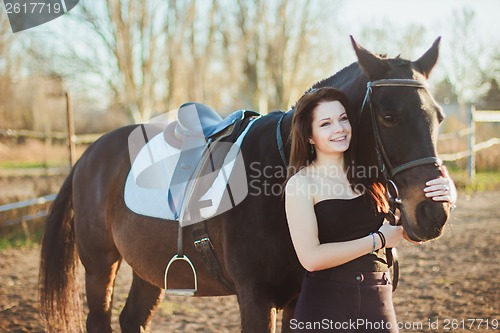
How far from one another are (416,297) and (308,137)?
3100 millimetres

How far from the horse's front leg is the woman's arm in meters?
0.40

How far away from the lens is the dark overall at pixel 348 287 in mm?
1687

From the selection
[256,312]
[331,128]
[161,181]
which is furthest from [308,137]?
[161,181]

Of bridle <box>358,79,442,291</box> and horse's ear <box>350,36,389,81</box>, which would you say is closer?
bridle <box>358,79,442,291</box>

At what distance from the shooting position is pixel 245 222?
210 cm

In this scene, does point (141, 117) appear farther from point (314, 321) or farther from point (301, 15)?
point (314, 321)

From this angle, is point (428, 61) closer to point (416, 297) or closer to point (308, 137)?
point (308, 137)

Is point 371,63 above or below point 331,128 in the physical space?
above

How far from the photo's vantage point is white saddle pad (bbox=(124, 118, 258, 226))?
7.25 ft

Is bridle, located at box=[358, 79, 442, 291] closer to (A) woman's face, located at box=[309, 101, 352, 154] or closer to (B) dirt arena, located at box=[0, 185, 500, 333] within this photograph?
(A) woman's face, located at box=[309, 101, 352, 154]

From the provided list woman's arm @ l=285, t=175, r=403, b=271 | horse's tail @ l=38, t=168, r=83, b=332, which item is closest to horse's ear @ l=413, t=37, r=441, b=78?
woman's arm @ l=285, t=175, r=403, b=271

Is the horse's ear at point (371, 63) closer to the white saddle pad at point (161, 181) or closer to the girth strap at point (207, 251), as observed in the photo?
the white saddle pad at point (161, 181)

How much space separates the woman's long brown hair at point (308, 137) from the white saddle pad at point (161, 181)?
0.43 meters

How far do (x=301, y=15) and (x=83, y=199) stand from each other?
1467 centimetres
